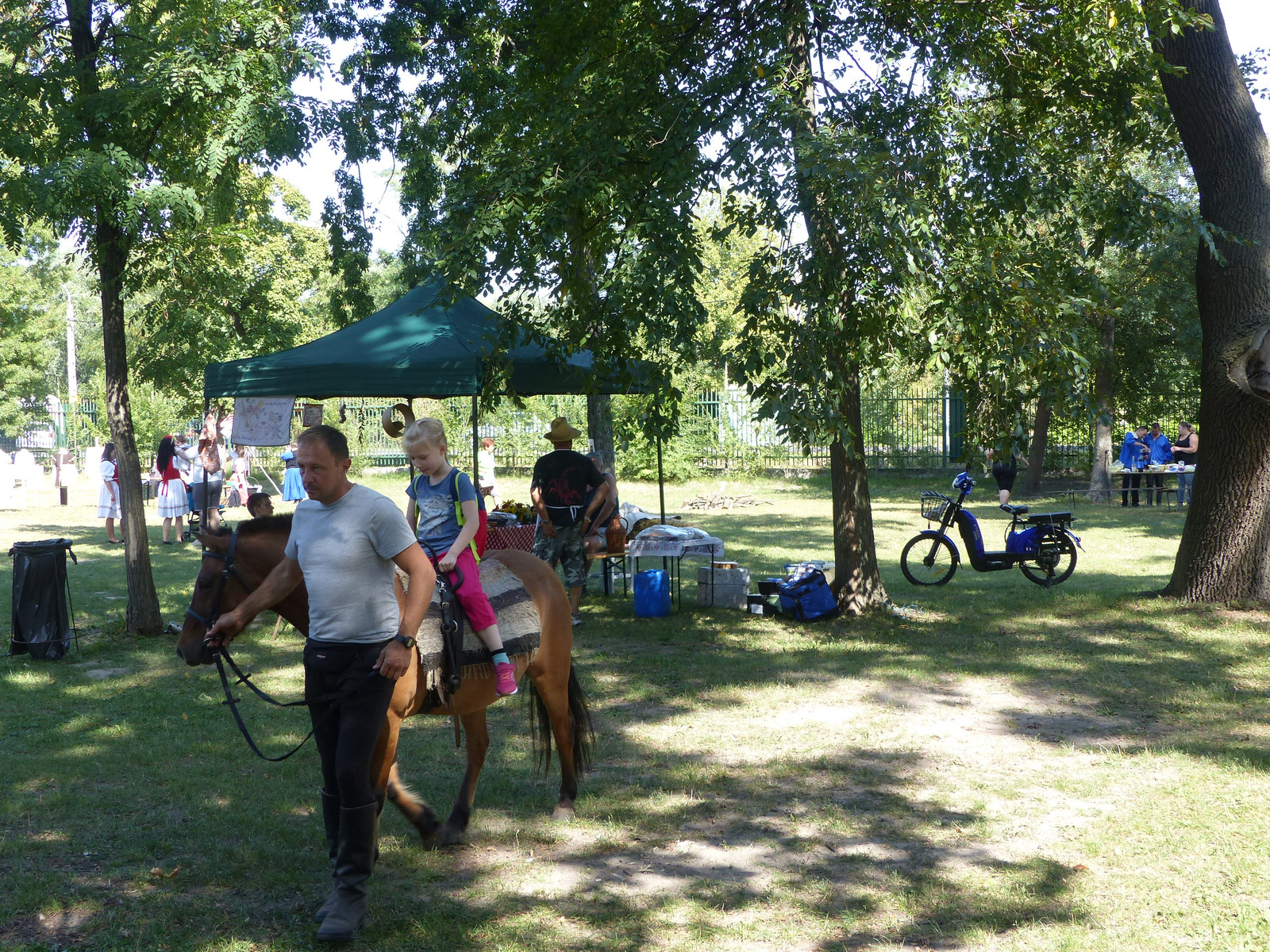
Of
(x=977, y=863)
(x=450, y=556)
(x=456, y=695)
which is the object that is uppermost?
(x=450, y=556)

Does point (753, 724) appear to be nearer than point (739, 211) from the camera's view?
Yes

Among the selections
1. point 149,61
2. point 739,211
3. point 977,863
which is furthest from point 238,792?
point 149,61

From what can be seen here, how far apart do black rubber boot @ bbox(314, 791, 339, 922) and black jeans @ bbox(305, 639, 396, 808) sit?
31 cm

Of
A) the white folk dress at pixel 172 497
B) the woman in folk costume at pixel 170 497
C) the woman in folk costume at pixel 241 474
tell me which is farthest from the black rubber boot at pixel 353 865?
the woman in folk costume at pixel 241 474

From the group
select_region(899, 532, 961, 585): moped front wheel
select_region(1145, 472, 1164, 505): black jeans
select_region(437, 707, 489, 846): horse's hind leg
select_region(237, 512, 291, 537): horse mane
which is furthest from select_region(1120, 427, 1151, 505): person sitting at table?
select_region(237, 512, 291, 537): horse mane

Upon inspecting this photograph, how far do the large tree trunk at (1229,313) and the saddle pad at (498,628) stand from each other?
24.9 feet

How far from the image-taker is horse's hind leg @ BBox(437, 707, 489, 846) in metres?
4.96

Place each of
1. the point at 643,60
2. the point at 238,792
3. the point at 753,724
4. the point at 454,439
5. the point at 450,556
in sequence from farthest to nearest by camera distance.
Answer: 1. the point at 454,439
2. the point at 643,60
3. the point at 753,724
4. the point at 238,792
5. the point at 450,556

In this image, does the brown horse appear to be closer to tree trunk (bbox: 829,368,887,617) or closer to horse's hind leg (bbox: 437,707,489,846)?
horse's hind leg (bbox: 437,707,489,846)

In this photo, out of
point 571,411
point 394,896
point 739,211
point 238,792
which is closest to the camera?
point 394,896

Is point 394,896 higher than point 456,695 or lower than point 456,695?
lower

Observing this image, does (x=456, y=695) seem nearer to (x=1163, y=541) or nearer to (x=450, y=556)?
(x=450, y=556)

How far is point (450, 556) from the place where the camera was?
4707 millimetres

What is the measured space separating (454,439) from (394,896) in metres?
27.9
